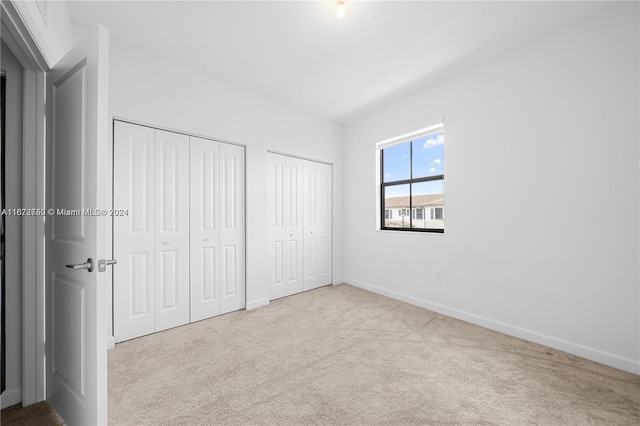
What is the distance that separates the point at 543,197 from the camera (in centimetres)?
245

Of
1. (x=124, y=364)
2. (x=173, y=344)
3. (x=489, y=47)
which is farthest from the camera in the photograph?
(x=489, y=47)

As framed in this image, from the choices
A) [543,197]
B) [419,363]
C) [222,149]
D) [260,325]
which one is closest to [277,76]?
[222,149]

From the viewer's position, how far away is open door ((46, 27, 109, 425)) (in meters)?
1.28

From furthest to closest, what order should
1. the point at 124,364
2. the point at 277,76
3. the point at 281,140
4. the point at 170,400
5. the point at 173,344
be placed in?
1. the point at 281,140
2. the point at 277,76
3. the point at 173,344
4. the point at 124,364
5. the point at 170,400

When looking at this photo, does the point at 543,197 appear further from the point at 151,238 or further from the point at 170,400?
the point at 151,238

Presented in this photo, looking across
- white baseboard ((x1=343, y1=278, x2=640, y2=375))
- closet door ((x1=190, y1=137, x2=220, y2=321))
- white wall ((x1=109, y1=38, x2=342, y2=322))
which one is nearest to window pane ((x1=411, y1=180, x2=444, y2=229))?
white baseboard ((x1=343, y1=278, x2=640, y2=375))

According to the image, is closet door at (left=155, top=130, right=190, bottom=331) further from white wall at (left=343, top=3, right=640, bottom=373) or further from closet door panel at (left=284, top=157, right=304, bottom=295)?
white wall at (left=343, top=3, right=640, bottom=373)

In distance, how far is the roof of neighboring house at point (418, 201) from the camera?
342 cm

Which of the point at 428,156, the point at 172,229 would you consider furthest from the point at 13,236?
the point at 428,156

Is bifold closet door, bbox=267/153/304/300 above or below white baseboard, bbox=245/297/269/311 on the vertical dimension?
above

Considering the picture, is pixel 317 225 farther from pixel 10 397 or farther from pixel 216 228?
pixel 10 397

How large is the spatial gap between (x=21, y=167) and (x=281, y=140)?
2.56 metres

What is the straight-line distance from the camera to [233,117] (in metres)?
3.22

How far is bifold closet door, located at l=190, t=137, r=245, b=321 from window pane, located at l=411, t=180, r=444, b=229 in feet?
7.58
